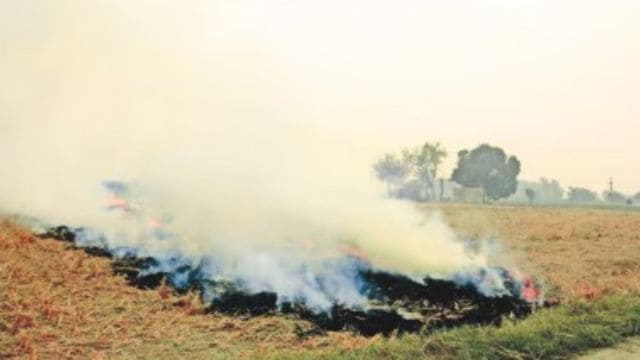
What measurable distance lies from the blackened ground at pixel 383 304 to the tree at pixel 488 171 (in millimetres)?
74120

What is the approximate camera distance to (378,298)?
9.91m

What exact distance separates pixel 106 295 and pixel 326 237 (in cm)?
476

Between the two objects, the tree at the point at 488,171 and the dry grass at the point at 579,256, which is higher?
the tree at the point at 488,171

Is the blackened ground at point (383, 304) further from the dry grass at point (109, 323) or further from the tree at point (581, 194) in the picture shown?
the tree at point (581, 194)

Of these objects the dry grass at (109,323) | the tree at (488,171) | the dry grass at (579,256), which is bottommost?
the dry grass at (109,323)

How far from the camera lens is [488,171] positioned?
84.6m

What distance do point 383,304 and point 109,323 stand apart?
136 inches

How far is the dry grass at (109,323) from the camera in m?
7.88

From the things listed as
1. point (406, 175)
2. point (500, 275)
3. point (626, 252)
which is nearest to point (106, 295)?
point (500, 275)

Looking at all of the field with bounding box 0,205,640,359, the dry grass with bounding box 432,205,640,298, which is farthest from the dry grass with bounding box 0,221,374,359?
the dry grass with bounding box 432,205,640,298

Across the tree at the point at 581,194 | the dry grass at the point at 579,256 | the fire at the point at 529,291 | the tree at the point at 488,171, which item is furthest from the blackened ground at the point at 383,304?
the tree at the point at 581,194

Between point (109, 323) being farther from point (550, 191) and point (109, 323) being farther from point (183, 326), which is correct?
point (550, 191)

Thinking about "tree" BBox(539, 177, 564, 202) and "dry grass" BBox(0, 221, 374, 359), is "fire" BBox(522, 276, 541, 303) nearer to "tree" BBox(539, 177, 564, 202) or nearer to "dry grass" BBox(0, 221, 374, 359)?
"dry grass" BBox(0, 221, 374, 359)

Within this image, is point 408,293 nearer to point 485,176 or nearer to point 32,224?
point 32,224
